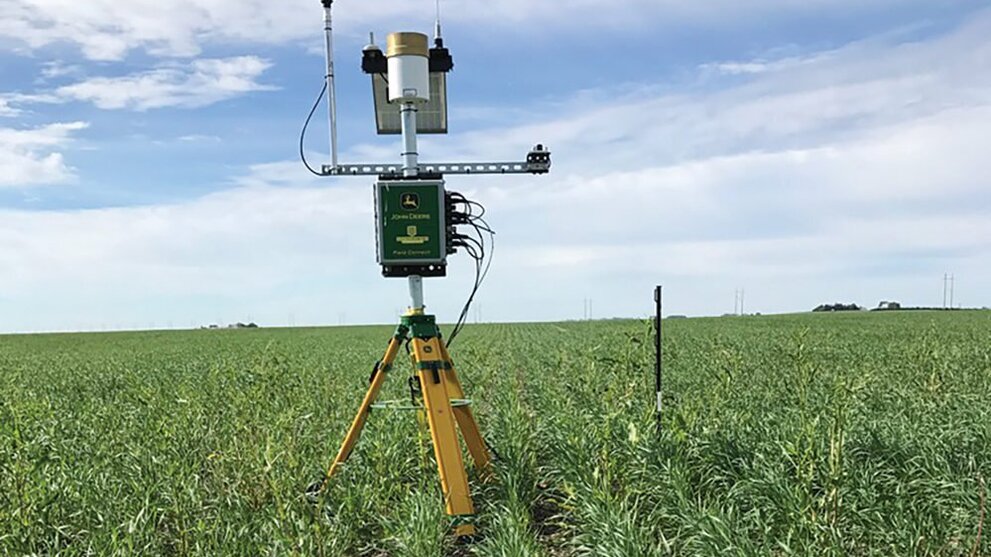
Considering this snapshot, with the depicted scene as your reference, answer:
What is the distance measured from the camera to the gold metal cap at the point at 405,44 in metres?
4.68

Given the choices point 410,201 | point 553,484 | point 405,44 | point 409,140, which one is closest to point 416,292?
point 410,201

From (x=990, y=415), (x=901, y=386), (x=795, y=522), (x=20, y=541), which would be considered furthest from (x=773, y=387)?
(x=20, y=541)

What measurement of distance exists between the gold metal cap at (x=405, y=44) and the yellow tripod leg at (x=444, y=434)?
1.89 metres

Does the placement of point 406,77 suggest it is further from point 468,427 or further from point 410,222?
point 468,427

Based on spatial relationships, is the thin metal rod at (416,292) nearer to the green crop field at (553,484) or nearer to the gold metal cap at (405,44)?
the green crop field at (553,484)

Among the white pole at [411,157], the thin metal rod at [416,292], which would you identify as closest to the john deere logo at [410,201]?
the white pole at [411,157]

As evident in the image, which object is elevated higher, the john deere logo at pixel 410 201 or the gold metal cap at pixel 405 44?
the gold metal cap at pixel 405 44

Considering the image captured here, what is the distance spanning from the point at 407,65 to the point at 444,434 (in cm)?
241

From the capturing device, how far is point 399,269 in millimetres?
4715

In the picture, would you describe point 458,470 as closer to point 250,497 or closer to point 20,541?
point 250,497

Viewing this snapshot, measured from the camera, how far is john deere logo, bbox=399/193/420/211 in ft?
15.1

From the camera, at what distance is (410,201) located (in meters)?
4.60

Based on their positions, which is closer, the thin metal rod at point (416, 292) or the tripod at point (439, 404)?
the tripod at point (439, 404)

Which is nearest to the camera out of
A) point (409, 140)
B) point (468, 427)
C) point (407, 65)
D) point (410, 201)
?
point (410, 201)
